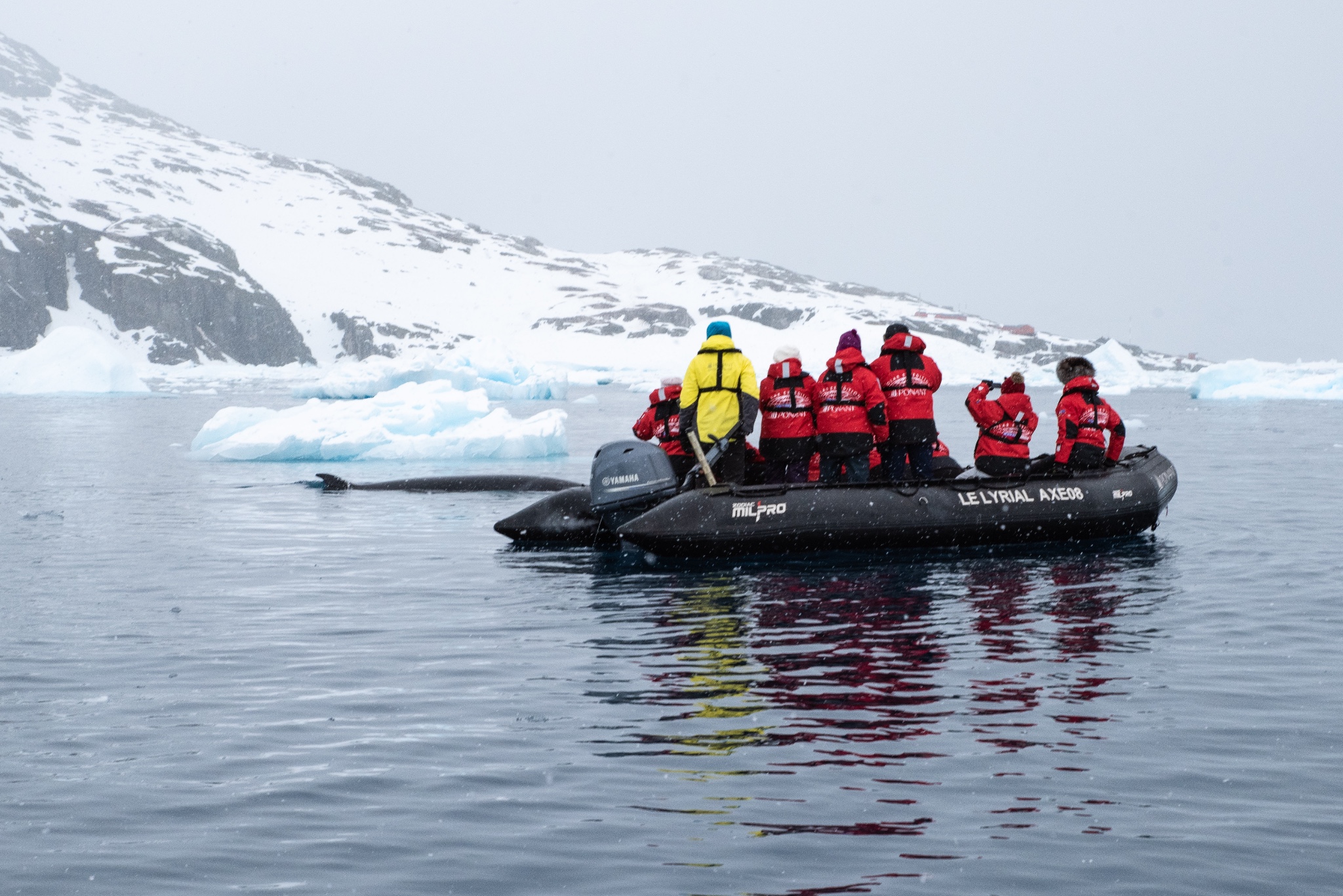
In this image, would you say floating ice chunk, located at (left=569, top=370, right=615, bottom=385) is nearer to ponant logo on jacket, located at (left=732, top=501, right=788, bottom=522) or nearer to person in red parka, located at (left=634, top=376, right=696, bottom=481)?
person in red parka, located at (left=634, top=376, right=696, bottom=481)

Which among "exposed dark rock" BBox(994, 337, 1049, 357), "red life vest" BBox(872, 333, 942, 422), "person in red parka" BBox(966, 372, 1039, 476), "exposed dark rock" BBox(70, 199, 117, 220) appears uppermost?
"exposed dark rock" BBox(70, 199, 117, 220)

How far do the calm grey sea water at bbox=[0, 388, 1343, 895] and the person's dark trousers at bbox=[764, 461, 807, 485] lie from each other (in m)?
1.09

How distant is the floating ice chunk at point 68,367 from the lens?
217 ft

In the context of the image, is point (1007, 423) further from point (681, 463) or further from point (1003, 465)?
point (681, 463)

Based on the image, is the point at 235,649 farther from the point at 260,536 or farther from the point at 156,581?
the point at 260,536

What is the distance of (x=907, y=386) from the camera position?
470 inches

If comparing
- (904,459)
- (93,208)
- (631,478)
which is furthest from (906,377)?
(93,208)

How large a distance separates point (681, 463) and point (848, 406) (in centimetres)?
166

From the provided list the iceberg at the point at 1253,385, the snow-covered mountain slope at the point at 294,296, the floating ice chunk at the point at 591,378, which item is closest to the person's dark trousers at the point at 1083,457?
the iceberg at the point at 1253,385

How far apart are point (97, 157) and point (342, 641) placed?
8135 inches

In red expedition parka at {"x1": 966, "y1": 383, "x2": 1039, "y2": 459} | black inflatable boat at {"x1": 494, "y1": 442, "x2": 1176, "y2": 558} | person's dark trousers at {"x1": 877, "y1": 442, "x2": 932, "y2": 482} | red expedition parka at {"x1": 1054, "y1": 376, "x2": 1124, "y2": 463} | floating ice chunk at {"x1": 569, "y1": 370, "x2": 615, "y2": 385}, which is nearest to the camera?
black inflatable boat at {"x1": 494, "y1": 442, "x2": 1176, "y2": 558}

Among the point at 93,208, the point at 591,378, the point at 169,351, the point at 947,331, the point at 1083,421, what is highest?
the point at 93,208

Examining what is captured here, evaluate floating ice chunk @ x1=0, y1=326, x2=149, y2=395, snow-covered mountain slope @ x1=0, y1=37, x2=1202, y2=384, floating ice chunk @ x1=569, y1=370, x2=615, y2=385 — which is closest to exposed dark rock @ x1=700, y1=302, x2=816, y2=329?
snow-covered mountain slope @ x1=0, y1=37, x2=1202, y2=384

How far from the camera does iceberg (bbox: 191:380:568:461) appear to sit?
26.1 meters
